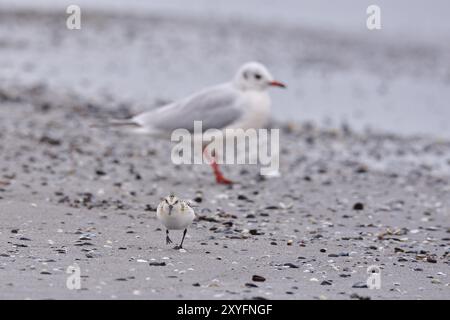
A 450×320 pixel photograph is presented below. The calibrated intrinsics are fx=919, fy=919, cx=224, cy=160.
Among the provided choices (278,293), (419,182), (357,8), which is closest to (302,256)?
(278,293)

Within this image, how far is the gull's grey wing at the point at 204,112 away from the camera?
362 inches

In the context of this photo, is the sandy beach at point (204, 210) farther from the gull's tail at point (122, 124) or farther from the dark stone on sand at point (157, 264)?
the gull's tail at point (122, 124)

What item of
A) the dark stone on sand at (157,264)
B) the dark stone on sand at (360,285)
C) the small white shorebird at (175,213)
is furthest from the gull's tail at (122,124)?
the dark stone on sand at (360,285)

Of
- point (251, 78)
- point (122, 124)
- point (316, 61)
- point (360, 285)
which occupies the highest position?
point (316, 61)

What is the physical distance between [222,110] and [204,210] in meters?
1.97

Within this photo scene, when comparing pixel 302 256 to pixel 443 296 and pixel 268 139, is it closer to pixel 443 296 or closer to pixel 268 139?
pixel 443 296

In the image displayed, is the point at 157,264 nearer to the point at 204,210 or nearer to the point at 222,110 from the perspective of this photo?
the point at 204,210

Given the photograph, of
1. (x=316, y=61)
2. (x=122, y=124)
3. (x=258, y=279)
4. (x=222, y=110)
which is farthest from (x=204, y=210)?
(x=316, y=61)

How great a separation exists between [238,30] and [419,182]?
11.6 meters

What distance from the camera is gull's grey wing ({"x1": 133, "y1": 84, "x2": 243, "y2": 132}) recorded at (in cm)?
920

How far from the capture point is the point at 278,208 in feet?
25.5

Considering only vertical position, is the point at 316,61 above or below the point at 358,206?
above

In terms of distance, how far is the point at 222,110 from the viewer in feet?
30.2

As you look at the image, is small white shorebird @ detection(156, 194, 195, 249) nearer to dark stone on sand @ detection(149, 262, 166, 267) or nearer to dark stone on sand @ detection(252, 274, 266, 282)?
dark stone on sand @ detection(149, 262, 166, 267)
